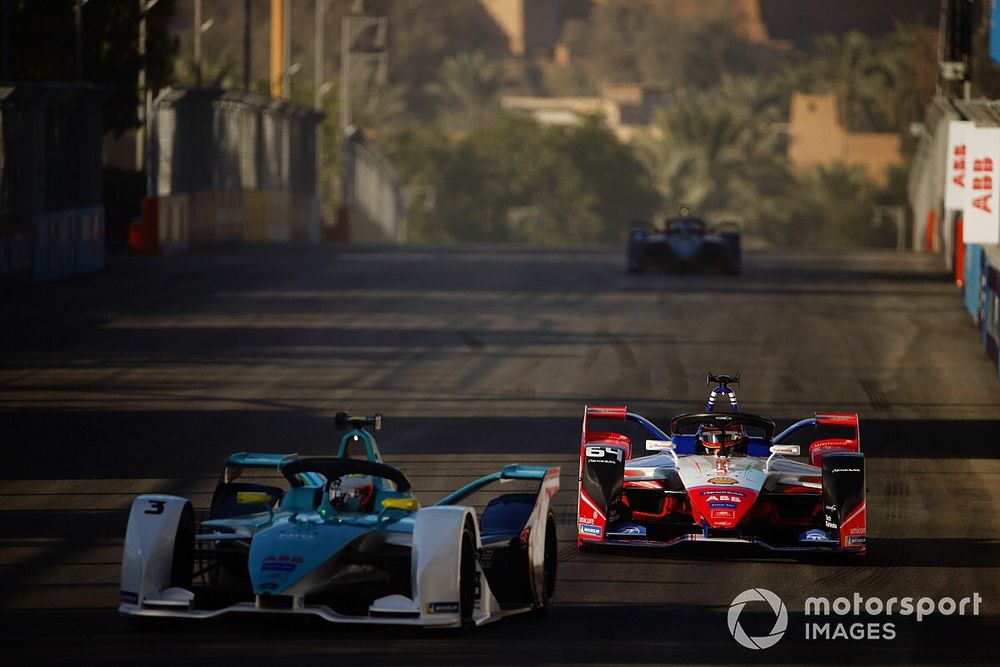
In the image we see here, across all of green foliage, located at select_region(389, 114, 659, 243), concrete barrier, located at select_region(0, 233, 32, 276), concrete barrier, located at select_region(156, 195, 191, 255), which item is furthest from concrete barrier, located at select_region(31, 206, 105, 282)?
green foliage, located at select_region(389, 114, 659, 243)

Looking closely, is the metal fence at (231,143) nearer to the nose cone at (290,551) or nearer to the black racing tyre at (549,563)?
the black racing tyre at (549,563)

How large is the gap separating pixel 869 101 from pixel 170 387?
114 m

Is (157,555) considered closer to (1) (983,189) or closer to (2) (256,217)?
(1) (983,189)

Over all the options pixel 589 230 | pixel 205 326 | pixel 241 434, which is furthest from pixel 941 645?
pixel 589 230

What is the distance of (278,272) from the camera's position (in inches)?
1786

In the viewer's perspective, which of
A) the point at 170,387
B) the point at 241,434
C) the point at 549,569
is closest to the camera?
the point at 549,569

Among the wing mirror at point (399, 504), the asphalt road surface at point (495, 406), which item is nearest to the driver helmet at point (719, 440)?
the asphalt road surface at point (495, 406)

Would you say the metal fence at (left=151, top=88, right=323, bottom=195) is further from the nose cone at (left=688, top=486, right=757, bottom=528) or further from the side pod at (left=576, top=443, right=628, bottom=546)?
the nose cone at (left=688, top=486, right=757, bottom=528)

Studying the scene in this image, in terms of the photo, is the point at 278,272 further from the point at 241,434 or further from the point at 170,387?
the point at 241,434

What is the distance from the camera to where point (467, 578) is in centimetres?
1091

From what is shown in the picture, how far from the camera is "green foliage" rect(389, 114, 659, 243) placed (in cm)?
11619

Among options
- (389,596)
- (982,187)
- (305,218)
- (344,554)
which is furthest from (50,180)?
(389,596)

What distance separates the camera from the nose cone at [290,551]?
34.6ft

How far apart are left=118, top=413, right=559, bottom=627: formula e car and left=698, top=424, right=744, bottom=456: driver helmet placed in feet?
9.10
